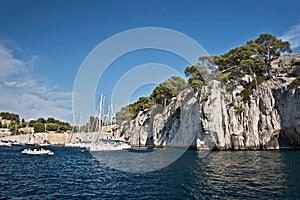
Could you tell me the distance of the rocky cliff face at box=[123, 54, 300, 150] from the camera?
60.2 metres

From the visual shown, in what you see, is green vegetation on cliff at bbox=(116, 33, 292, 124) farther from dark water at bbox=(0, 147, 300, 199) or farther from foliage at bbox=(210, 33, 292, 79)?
dark water at bbox=(0, 147, 300, 199)

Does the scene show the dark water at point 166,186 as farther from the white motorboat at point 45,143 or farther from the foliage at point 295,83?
the white motorboat at point 45,143

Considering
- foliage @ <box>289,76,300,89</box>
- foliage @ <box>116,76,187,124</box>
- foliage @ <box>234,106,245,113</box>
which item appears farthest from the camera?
foliage @ <box>116,76,187,124</box>

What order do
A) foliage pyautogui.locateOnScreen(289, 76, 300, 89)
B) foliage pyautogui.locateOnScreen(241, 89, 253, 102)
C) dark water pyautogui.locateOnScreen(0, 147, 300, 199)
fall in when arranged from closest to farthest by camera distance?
dark water pyautogui.locateOnScreen(0, 147, 300, 199), foliage pyautogui.locateOnScreen(289, 76, 300, 89), foliage pyautogui.locateOnScreen(241, 89, 253, 102)

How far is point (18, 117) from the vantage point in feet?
628

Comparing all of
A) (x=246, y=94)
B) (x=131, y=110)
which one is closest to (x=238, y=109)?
(x=246, y=94)

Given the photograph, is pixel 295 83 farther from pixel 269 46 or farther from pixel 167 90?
pixel 167 90

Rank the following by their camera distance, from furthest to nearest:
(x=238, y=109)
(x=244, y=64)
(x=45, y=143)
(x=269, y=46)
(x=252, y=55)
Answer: (x=45, y=143)
(x=269, y=46)
(x=252, y=55)
(x=244, y=64)
(x=238, y=109)

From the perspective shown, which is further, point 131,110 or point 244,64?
point 131,110

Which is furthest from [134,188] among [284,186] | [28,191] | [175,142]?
[175,142]

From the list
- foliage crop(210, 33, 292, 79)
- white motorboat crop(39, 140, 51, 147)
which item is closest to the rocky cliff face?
foliage crop(210, 33, 292, 79)

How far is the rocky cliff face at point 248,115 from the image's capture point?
60188mm

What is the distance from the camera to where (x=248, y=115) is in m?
64.2

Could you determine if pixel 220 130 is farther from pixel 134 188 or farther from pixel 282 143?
pixel 134 188
